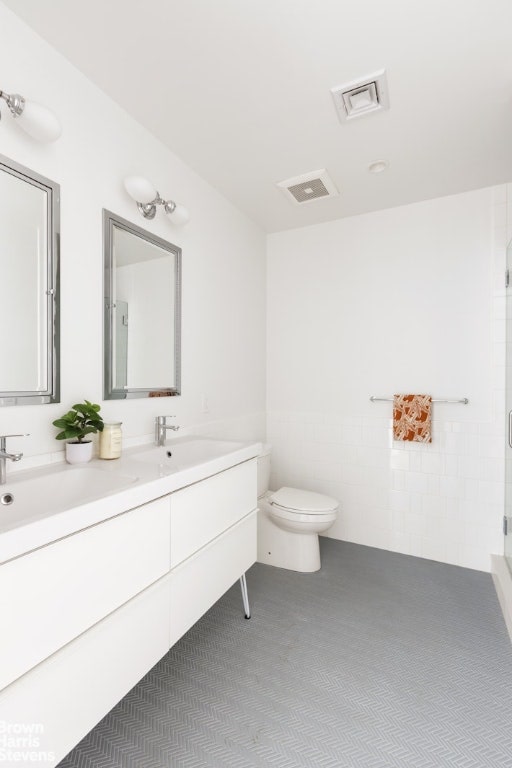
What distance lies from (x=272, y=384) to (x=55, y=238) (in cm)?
195

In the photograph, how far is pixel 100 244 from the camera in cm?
156

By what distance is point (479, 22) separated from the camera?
126 cm

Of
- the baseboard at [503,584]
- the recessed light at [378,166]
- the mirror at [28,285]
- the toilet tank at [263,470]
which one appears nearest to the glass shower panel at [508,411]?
the baseboard at [503,584]

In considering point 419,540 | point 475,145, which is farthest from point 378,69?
point 419,540

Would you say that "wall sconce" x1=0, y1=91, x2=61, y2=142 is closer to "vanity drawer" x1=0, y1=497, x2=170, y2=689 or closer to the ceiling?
the ceiling

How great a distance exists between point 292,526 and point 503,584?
1.19m

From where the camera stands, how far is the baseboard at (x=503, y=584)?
1.83 metres

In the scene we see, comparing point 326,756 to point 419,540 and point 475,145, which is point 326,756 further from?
point 475,145

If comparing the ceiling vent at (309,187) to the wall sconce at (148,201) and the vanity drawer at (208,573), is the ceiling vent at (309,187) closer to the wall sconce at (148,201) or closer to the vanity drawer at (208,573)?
the wall sconce at (148,201)

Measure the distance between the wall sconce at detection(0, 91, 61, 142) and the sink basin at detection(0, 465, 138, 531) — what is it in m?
1.11

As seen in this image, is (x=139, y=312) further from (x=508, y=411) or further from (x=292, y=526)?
(x=508, y=411)

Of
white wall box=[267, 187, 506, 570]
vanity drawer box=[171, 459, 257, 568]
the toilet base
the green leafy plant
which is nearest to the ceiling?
white wall box=[267, 187, 506, 570]

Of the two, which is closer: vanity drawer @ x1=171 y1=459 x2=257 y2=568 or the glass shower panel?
vanity drawer @ x1=171 y1=459 x2=257 y2=568

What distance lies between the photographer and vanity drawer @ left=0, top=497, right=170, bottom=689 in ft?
2.53
